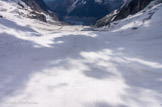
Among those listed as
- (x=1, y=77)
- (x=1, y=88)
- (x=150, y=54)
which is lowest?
(x=1, y=88)

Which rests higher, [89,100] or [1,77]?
[1,77]

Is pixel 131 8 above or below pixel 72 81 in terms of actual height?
above

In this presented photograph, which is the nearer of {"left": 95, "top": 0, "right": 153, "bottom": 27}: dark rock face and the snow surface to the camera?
the snow surface

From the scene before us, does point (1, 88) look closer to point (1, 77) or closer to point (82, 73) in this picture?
point (1, 77)

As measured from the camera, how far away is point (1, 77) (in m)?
4.01

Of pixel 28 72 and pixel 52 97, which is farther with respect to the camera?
pixel 28 72

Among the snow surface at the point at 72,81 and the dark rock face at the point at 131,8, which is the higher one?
the dark rock face at the point at 131,8

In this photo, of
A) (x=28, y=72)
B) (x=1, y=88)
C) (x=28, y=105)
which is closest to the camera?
(x=28, y=105)

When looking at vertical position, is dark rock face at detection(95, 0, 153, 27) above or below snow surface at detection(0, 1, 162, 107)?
above

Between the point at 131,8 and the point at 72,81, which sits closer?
the point at 72,81

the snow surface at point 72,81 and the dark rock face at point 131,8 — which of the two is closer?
the snow surface at point 72,81

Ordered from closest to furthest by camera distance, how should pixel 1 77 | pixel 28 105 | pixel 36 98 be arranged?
pixel 28 105, pixel 36 98, pixel 1 77

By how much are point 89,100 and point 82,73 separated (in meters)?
1.54

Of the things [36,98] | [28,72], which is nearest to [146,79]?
[36,98]
